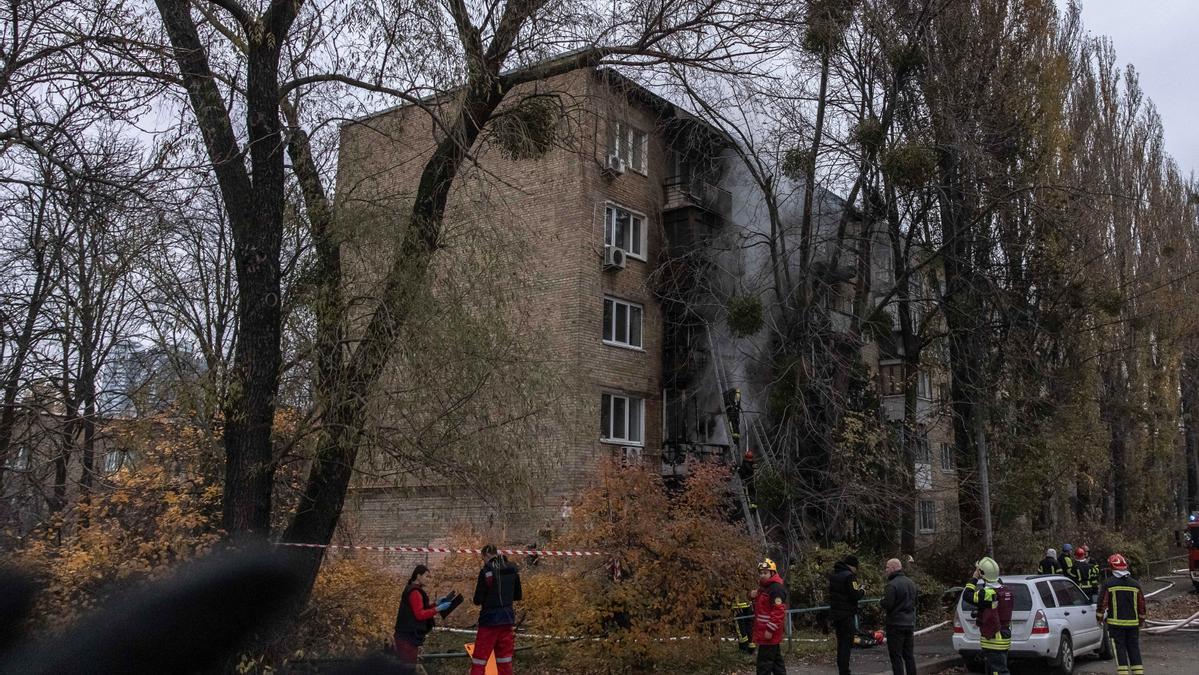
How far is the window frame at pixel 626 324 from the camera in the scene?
24250 millimetres

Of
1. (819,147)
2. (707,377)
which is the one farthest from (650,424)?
(819,147)

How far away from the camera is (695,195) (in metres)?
26.0

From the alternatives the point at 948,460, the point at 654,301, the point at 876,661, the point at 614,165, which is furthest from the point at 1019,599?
the point at 948,460

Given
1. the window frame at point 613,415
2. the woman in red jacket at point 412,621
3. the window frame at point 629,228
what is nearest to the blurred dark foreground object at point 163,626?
the woman in red jacket at point 412,621

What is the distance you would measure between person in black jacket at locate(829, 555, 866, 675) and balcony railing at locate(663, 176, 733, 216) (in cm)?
1499

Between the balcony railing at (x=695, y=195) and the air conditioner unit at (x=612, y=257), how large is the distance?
285 cm

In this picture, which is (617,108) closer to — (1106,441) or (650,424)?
(650,424)

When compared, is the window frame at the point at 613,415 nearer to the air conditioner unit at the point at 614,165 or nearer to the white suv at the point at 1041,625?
the air conditioner unit at the point at 614,165

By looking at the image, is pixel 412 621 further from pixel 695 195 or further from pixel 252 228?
pixel 695 195

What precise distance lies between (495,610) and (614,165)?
15.1m

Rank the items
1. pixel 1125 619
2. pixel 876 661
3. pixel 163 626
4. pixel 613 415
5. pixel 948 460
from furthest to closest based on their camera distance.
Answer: pixel 948 460
pixel 613 415
pixel 876 661
pixel 1125 619
pixel 163 626

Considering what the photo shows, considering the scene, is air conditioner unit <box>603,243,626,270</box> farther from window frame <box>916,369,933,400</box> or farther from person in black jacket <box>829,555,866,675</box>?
person in black jacket <box>829,555,866,675</box>

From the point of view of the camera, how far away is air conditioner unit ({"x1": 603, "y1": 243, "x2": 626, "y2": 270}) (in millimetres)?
23750

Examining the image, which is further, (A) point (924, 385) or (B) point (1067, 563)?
(A) point (924, 385)
